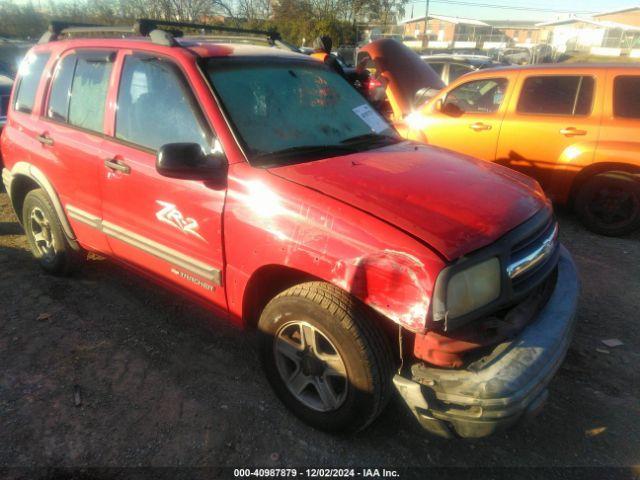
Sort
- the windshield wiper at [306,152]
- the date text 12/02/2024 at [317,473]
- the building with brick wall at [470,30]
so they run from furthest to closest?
the building with brick wall at [470,30] < the windshield wiper at [306,152] < the date text 12/02/2024 at [317,473]

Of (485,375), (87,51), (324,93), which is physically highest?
(87,51)

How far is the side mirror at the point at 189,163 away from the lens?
2268 mm

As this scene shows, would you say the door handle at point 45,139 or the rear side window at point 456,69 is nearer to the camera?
the door handle at point 45,139

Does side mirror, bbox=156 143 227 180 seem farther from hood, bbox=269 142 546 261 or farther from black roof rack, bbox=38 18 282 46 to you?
black roof rack, bbox=38 18 282 46

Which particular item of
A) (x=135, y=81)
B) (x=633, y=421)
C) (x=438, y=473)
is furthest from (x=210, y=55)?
(x=633, y=421)

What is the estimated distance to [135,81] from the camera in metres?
2.90

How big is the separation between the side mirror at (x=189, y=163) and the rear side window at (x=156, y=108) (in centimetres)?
19

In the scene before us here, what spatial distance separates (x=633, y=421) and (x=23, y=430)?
3.29 metres

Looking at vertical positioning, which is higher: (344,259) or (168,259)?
(344,259)

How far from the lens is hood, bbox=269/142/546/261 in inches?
79.0

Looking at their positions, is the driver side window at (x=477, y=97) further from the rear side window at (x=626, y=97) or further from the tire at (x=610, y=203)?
the tire at (x=610, y=203)

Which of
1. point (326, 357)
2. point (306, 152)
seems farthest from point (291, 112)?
point (326, 357)

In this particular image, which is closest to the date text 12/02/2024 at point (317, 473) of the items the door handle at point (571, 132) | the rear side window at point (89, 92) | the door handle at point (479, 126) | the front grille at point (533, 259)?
the front grille at point (533, 259)

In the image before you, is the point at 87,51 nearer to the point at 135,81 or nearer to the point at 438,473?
the point at 135,81
